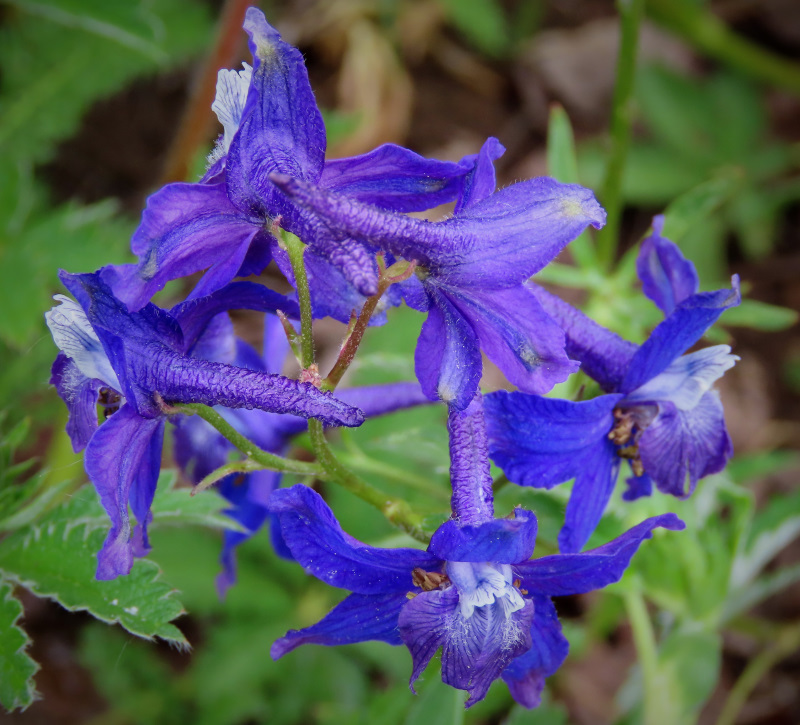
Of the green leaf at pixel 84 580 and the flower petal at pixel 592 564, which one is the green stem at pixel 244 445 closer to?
the green leaf at pixel 84 580

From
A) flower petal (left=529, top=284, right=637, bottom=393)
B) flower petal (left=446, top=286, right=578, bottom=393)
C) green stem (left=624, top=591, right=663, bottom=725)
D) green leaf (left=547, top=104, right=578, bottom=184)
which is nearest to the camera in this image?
flower petal (left=446, top=286, right=578, bottom=393)

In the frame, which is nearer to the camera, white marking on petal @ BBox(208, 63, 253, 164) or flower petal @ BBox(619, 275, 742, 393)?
white marking on petal @ BBox(208, 63, 253, 164)

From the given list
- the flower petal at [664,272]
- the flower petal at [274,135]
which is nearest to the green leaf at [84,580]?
the flower petal at [274,135]

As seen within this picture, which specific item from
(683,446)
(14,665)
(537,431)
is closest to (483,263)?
(537,431)

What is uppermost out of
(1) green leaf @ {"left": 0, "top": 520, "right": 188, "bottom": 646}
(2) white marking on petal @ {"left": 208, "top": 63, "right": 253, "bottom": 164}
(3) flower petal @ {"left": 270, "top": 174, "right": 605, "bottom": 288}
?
(2) white marking on petal @ {"left": 208, "top": 63, "right": 253, "bottom": 164}

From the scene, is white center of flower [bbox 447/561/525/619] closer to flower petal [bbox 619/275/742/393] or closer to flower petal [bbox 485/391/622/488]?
flower petal [bbox 485/391/622/488]

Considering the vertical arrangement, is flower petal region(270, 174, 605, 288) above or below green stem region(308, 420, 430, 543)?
above

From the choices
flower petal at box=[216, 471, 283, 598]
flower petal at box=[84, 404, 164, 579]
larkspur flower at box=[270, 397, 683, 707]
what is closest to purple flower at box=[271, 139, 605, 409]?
larkspur flower at box=[270, 397, 683, 707]
